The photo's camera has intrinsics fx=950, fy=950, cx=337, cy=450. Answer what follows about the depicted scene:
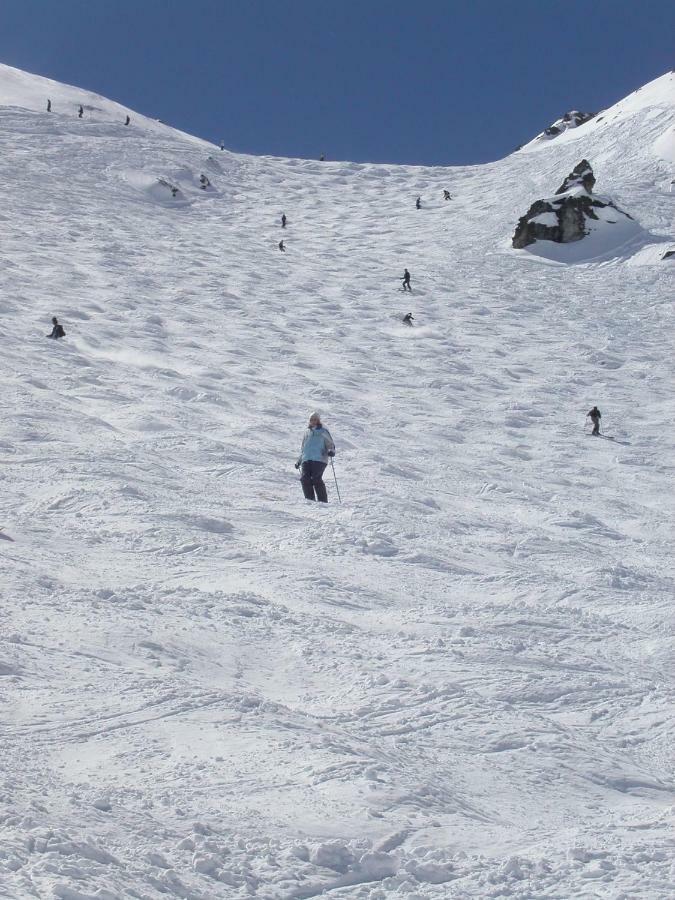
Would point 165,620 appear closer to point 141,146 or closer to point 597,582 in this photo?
point 597,582

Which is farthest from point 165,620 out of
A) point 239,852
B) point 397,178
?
point 397,178

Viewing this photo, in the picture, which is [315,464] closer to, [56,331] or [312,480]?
[312,480]

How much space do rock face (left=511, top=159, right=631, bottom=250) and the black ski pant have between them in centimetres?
2967

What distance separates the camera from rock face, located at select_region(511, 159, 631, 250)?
40.1 m

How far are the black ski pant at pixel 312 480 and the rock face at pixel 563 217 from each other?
2967 cm

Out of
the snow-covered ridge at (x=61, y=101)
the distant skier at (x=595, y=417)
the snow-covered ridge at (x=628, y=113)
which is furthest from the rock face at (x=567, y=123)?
the distant skier at (x=595, y=417)

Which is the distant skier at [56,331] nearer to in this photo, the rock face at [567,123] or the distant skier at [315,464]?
the distant skier at [315,464]

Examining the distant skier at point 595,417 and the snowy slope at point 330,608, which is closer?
the snowy slope at point 330,608

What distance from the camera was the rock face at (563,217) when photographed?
40.1 metres

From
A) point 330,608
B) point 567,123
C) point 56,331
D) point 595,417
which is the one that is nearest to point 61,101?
point 567,123

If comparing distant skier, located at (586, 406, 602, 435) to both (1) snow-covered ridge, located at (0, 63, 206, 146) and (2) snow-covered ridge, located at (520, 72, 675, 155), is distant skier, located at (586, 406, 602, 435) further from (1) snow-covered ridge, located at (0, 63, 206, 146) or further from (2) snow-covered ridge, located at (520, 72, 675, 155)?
(1) snow-covered ridge, located at (0, 63, 206, 146)

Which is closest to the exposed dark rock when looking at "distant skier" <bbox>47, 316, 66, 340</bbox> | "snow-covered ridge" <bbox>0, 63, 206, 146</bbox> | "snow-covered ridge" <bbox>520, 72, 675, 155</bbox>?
"snow-covered ridge" <bbox>520, 72, 675, 155</bbox>

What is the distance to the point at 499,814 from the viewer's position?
5.11 m

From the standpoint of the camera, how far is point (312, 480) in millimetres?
13234
